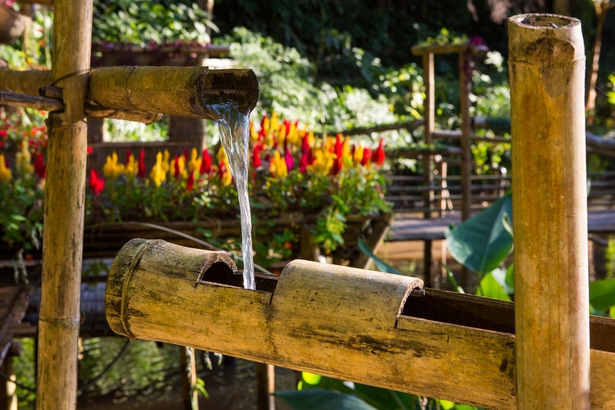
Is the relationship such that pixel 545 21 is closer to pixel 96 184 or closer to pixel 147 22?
pixel 96 184

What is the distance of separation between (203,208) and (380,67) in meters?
8.30

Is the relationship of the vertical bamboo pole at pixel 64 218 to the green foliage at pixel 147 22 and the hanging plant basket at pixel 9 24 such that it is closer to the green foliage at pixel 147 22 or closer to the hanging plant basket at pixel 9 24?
the hanging plant basket at pixel 9 24

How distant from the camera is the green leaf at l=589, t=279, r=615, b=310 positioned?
299cm

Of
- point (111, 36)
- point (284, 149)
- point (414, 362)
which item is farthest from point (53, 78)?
point (111, 36)

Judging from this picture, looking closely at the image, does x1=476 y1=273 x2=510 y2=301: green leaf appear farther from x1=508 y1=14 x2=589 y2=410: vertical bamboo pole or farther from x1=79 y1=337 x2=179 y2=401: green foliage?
x1=79 y1=337 x2=179 y2=401: green foliage

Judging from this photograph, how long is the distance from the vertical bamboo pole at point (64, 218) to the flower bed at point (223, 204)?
4.43 feet

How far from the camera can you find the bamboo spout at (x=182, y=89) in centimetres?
158

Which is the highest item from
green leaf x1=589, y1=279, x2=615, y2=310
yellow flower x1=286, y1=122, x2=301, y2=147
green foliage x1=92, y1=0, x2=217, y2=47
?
green foliage x1=92, y1=0, x2=217, y2=47

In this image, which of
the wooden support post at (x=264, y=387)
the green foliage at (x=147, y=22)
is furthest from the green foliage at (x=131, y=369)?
the green foliage at (x=147, y=22)

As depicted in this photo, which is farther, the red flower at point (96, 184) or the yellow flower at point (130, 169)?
the yellow flower at point (130, 169)

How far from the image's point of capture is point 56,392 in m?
1.86

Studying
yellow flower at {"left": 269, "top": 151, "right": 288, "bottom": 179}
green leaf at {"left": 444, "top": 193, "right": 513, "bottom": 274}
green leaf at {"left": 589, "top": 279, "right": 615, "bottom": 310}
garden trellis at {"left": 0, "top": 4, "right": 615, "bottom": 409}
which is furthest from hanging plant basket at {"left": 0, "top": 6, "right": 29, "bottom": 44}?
green leaf at {"left": 589, "top": 279, "right": 615, "bottom": 310}

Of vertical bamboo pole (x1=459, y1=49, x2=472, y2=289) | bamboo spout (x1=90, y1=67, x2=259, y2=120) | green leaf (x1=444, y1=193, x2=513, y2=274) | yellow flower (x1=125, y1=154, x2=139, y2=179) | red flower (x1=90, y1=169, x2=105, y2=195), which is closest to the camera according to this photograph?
bamboo spout (x1=90, y1=67, x2=259, y2=120)

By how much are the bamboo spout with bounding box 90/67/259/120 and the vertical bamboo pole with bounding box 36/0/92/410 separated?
5.2 inches
